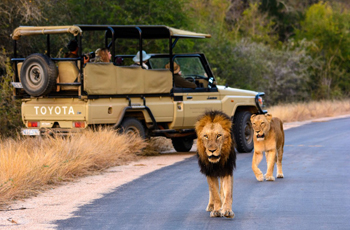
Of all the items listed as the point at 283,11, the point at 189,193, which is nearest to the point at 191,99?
the point at 189,193

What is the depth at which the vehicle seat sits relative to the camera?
43.8 feet

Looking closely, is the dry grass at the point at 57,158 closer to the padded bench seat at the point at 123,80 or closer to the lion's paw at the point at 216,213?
the padded bench seat at the point at 123,80

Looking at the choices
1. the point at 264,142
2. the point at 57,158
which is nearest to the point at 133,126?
the point at 57,158

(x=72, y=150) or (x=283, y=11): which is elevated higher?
(x=283, y=11)

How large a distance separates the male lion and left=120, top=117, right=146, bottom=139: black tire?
636cm

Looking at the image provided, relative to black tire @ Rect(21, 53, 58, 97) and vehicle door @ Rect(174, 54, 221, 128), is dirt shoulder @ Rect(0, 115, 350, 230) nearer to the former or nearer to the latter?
vehicle door @ Rect(174, 54, 221, 128)

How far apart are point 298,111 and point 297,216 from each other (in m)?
22.2

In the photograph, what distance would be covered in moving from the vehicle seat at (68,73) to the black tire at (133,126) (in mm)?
1368

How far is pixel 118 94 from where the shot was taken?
45.4ft

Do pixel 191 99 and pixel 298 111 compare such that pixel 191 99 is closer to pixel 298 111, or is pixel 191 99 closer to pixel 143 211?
pixel 143 211

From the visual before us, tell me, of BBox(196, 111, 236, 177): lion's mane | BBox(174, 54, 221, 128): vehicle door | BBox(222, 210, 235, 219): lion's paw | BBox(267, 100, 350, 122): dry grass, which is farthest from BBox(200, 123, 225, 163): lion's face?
BBox(267, 100, 350, 122): dry grass

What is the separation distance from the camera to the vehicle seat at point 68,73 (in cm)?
1335

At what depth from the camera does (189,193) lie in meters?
9.41

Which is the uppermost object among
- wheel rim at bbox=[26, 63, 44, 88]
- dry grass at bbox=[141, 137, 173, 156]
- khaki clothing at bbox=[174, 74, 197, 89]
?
wheel rim at bbox=[26, 63, 44, 88]
